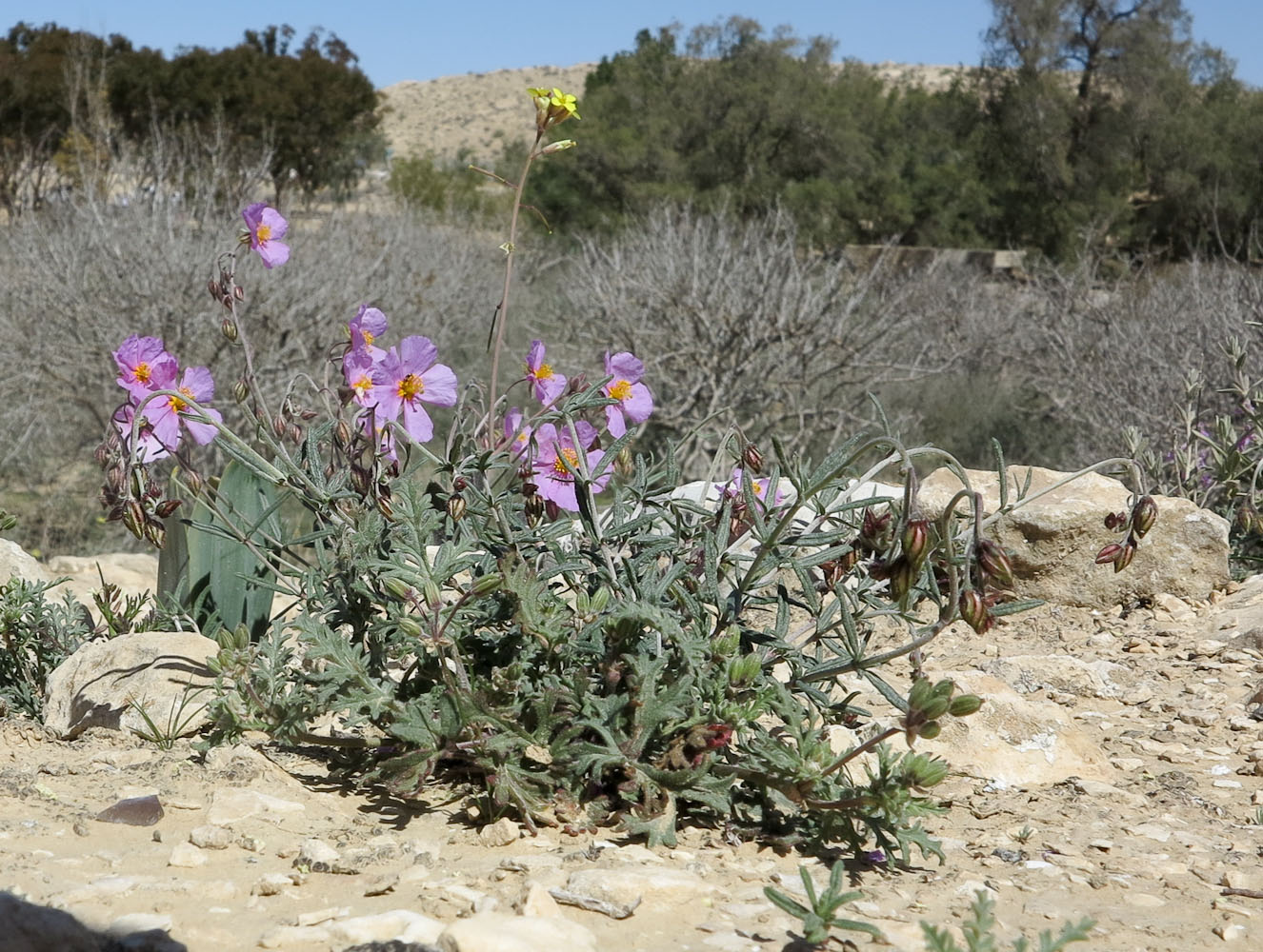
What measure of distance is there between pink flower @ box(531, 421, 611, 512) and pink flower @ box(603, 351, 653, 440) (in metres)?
0.08

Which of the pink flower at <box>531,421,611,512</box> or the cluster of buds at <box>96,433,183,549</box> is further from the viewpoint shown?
the pink flower at <box>531,421,611,512</box>

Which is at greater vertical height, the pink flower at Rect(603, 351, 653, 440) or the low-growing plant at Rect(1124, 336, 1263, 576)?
the pink flower at Rect(603, 351, 653, 440)

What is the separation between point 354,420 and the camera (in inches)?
96.0

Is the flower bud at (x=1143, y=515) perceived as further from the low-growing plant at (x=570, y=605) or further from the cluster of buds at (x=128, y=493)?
the cluster of buds at (x=128, y=493)

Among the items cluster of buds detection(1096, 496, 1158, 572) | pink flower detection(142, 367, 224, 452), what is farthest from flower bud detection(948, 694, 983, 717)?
pink flower detection(142, 367, 224, 452)

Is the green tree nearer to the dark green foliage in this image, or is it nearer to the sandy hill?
the dark green foliage

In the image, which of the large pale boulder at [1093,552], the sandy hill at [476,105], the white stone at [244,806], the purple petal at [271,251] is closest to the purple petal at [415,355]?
the purple petal at [271,251]

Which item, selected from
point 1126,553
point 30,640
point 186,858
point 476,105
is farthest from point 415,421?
point 476,105

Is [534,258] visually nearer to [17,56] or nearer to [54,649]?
[17,56]

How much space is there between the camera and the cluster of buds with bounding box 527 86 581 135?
237cm

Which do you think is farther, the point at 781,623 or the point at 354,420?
the point at 354,420

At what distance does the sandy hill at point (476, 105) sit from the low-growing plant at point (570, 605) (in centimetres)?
5198

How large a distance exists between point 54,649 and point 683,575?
156 cm

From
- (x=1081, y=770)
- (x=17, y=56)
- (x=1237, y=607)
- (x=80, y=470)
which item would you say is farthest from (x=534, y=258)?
(x=1081, y=770)
